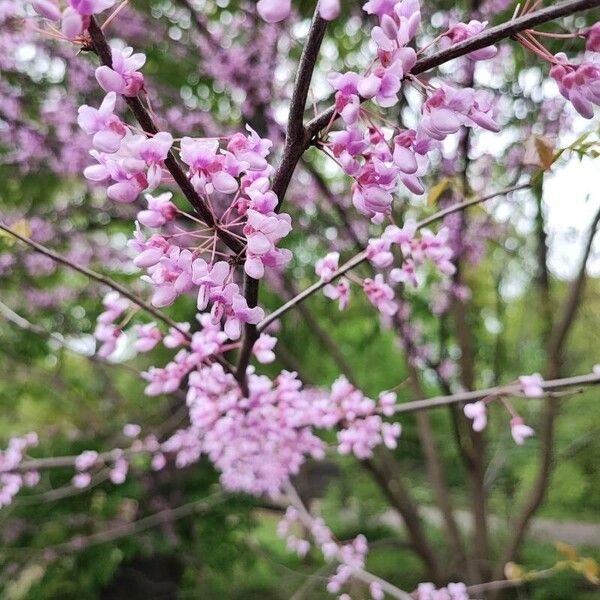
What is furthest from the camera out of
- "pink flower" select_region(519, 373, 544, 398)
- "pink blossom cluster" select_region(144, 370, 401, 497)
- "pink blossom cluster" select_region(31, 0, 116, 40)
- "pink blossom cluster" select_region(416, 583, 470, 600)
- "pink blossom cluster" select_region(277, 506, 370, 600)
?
"pink blossom cluster" select_region(277, 506, 370, 600)

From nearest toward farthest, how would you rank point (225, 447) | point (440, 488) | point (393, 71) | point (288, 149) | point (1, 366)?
point (393, 71) < point (288, 149) < point (225, 447) < point (440, 488) < point (1, 366)

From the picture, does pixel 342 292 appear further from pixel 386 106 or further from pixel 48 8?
pixel 48 8

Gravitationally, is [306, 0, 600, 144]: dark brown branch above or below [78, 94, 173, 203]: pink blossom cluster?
above

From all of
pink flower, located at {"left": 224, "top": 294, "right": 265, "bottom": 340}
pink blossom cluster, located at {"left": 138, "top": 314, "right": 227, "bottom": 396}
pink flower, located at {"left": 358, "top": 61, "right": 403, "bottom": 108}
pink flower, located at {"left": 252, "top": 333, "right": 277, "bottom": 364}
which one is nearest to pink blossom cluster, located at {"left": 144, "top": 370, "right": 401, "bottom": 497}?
pink blossom cluster, located at {"left": 138, "top": 314, "right": 227, "bottom": 396}

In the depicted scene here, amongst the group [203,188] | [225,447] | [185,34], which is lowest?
[203,188]

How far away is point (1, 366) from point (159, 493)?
202 centimetres

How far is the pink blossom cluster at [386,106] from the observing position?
0.78 m

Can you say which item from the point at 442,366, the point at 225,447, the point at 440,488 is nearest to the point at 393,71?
the point at 225,447

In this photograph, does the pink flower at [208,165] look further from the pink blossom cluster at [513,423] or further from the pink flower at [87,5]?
the pink blossom cluster at [513,423]

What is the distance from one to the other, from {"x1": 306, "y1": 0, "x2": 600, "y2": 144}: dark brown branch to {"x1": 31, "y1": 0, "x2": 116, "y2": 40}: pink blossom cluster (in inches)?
13.4

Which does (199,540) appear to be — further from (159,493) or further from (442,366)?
(442,366)

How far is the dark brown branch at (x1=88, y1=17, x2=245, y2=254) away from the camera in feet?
2.55

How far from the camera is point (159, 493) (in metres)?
4.75

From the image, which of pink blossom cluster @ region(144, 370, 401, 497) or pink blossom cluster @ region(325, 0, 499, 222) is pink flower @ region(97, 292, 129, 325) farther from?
pink blossom cluster @ region(325, 0, 499, 222)
